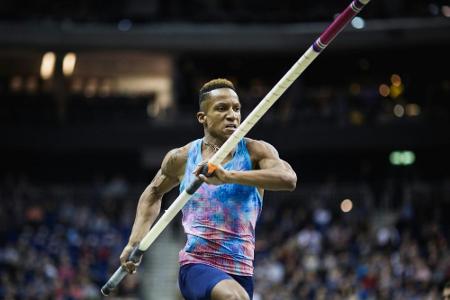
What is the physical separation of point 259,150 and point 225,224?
666mm

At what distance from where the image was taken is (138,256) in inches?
320

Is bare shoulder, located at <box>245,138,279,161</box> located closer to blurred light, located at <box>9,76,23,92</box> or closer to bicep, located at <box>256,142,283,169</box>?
bicep, located at <box>256,142,283,169</box>

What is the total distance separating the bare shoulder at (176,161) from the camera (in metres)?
8.23

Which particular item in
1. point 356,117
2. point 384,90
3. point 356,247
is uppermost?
point 384,90

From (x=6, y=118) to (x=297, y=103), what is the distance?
1026cm

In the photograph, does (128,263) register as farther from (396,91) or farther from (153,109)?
(396,91)

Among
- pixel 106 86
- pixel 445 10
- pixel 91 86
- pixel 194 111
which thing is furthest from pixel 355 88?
pixel 91 86

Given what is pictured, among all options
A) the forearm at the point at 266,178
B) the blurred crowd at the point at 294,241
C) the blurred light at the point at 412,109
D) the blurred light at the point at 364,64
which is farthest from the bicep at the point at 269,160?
the blurred light at the point at 364,64

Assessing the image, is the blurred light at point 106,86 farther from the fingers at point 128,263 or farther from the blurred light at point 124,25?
the fingers at point 128,263

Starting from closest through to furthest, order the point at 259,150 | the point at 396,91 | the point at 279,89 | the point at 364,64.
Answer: the point at 279,89, the point at 259,150, the point at 396,91, the point at 364,64

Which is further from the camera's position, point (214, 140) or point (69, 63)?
point (69, 63)

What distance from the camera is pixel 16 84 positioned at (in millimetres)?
35625

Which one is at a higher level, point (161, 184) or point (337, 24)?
point (337, 24)

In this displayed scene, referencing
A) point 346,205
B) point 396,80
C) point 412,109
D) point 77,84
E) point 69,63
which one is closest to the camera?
point 346,205
